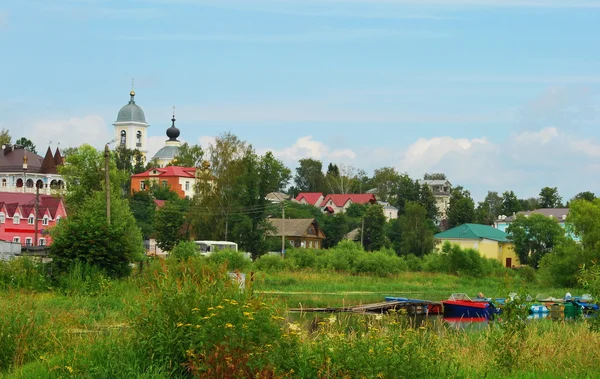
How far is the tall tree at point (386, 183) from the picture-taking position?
14588 centimetres

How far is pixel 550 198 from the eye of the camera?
5694 inches

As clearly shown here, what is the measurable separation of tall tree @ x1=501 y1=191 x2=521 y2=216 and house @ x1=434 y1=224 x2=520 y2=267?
4000 cm

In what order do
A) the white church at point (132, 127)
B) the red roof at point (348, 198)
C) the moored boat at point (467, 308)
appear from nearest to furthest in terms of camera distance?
1. the moored boat at point (467, 308)
2. the red roof at point (348, 198)
3. the white church at point (132, 127)

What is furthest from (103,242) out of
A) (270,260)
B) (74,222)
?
(270,260)

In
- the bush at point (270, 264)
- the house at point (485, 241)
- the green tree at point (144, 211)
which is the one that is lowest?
the bush at point (270, 264)

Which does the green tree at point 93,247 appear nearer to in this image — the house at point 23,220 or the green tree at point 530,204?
the house at point 23,220

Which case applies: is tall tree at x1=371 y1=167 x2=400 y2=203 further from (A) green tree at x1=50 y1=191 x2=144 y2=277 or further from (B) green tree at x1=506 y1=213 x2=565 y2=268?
(A) green tree at x1=50 y1=191 x2=144 y2=277

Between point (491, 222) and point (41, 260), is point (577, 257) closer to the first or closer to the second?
point (41, 260)

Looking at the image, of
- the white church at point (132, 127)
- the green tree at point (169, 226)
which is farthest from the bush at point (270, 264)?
the white church at point (132, 127)

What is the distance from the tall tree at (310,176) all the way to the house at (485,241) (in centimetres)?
4988

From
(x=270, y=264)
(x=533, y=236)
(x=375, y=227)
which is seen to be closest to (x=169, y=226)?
(x=270, y=264)

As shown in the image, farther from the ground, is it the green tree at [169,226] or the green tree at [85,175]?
the green tree at [85,175]

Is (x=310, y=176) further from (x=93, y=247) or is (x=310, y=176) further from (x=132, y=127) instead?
(x=93, y=247)

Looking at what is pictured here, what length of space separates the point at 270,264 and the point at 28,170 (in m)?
63.3
